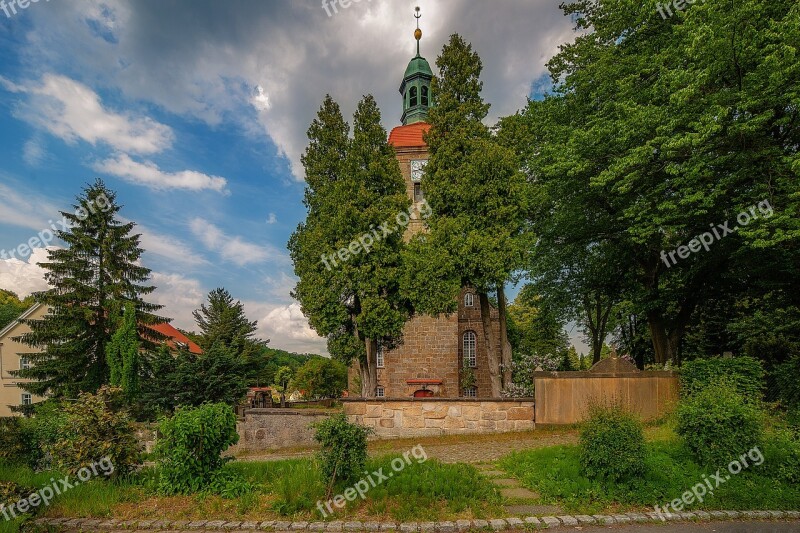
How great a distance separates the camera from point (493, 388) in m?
13.8

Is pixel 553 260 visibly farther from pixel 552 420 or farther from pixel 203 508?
pixel 203 508

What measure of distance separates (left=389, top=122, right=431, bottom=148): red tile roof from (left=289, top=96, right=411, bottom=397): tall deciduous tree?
32.5ft

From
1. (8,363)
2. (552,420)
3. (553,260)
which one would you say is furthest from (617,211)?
(8,363)

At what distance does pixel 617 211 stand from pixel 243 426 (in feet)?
49.4

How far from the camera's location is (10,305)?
50.8 metres

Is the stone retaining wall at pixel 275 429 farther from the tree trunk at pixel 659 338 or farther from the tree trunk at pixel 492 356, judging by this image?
the tree trunk at pixel 659 338

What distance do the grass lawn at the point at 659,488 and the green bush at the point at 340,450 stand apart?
2728 millimetres

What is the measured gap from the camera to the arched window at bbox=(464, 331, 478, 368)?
27.1 m

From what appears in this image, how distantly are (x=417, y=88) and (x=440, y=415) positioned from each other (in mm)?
26939

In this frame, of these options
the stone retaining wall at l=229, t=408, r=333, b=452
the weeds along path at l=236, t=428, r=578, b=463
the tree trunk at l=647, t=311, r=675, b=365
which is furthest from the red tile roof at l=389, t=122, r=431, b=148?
the weeds along path at l=236, t=428, r=578, b=463

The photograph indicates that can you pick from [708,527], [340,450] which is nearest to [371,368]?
[340,450]

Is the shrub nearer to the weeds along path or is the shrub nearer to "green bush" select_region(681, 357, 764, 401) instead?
the weeds along path

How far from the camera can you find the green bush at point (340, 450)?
18.7 ft

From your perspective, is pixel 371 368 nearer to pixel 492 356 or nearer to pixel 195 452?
pixel 492 356
